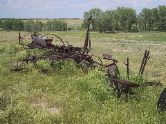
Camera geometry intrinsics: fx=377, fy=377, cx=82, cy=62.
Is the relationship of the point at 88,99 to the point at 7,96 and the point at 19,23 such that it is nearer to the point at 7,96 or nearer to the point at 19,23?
the point at 7,96

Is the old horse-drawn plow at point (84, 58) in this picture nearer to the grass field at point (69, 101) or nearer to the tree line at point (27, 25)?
the grass field at point (69, 101)

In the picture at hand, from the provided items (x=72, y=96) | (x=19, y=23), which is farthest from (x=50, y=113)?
(x=19, y=23)

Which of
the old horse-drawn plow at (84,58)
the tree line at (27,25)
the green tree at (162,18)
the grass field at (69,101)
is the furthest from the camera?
the tree line at (27,25)

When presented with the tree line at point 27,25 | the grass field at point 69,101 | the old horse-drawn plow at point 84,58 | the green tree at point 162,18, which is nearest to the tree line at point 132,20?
the green tree at point 162,18

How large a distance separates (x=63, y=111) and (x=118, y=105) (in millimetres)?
1760

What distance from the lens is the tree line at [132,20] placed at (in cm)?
13412

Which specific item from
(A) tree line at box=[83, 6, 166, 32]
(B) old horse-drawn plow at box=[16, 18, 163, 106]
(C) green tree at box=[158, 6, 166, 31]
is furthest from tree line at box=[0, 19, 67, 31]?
(B) old horse-drawn plow at box=[16, 18, 163, 106]

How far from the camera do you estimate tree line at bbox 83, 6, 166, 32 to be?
440ft

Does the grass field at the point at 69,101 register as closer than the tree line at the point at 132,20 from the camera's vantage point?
Yes

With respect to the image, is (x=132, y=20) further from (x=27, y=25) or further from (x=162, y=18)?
(x=27, y=25)

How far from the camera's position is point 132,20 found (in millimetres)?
143625

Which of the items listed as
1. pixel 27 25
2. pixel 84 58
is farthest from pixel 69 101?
pixel 27 25

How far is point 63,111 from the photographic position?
36.8 ft

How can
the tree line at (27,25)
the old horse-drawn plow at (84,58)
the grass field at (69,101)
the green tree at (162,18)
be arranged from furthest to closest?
the tree line at (27,25) → the green tree at (162,18) → the old horse-drawn plow at (84,58) → the grass field at (69,101)
